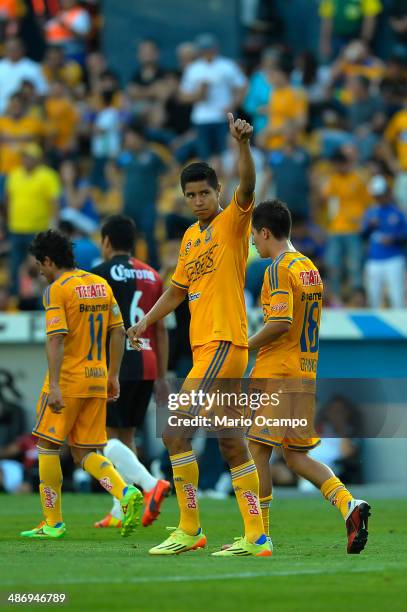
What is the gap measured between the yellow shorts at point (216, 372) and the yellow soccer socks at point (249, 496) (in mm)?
393

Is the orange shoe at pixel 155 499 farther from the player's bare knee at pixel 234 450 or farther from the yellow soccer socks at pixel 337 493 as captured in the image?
the player's bare knee at pixel 234 450

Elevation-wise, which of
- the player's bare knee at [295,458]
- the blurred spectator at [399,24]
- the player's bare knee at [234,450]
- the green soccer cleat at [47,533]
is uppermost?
the blurred spectator at [399,24]

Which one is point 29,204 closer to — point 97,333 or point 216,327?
point 97,333

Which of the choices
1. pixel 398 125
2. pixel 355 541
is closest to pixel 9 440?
pixel 398 125

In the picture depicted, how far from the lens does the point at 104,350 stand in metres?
10.1

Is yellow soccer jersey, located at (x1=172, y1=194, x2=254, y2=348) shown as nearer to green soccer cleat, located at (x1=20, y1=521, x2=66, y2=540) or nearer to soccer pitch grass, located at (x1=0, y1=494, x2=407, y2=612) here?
soccer pitch grass, located at (x1=0, y1=494, x2=407, y2=612)

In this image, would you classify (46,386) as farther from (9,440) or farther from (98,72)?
(98,72)

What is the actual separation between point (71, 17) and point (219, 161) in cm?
626

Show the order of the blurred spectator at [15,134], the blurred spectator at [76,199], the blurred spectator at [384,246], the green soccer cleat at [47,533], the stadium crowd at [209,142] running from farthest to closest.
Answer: the blurred spectator at [15,134] → the blurred spectator at [76,199] → the stadium crowd at [209,142] → the blurred spectator at [384,246] → the green soccer cleat at [47,533]

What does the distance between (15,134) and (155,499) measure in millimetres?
12412

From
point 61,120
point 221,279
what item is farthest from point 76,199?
point 221,279

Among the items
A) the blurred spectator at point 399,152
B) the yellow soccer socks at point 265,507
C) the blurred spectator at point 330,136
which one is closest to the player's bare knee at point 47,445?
the yellow soccer socks at point 265,507

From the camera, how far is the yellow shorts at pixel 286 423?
8.55 metres

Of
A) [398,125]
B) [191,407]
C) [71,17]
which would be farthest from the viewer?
[71,17]
